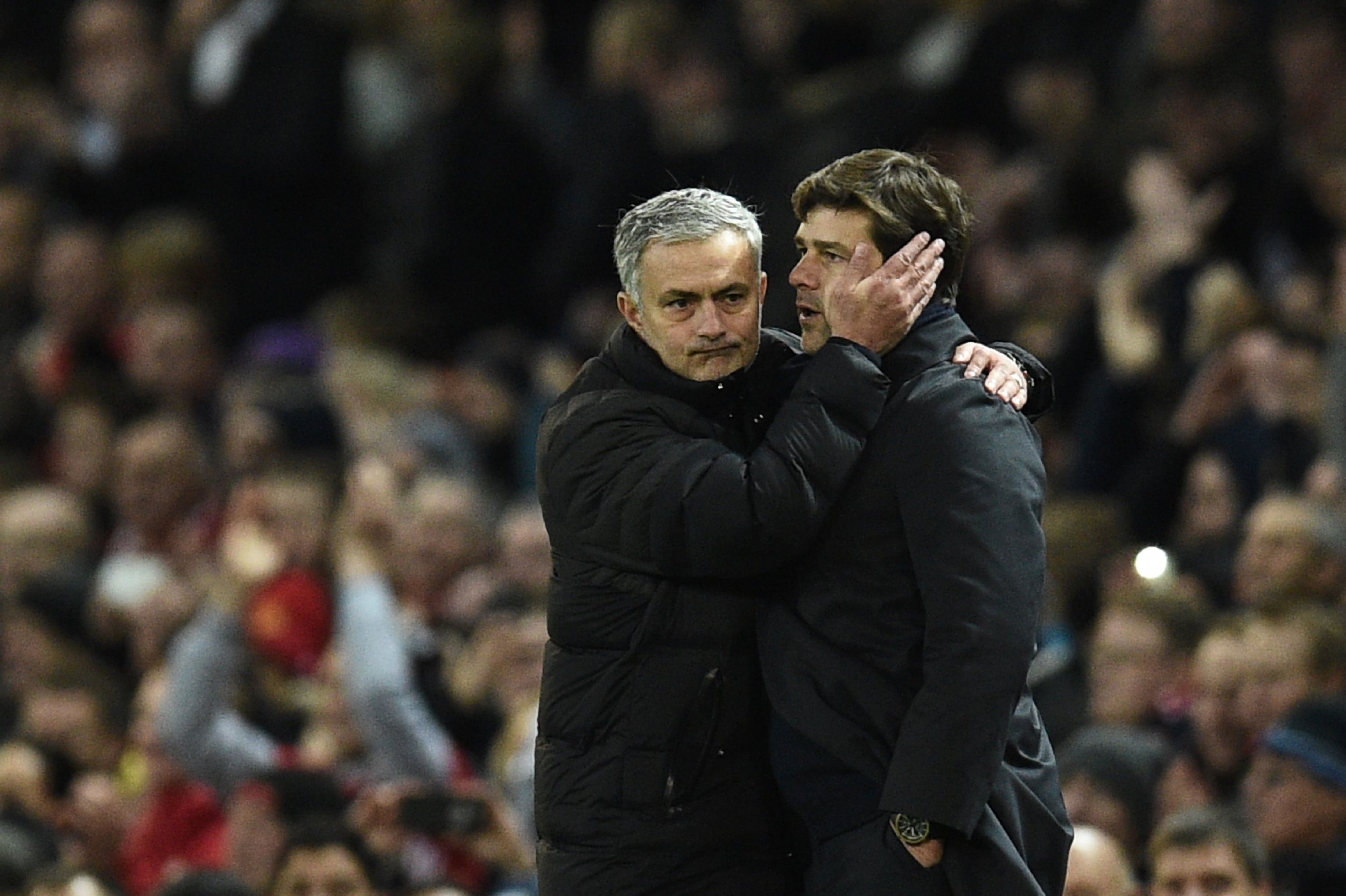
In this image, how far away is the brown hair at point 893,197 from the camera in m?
3.92

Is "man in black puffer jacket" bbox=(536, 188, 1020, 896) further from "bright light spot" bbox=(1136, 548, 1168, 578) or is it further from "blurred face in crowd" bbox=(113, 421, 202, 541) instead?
"blurred face in crowd" bbox=(113, 421, 202, 541)

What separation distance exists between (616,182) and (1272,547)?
356cm

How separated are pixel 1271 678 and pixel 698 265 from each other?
2767 mm

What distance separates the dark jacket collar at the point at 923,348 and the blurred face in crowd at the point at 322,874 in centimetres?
271

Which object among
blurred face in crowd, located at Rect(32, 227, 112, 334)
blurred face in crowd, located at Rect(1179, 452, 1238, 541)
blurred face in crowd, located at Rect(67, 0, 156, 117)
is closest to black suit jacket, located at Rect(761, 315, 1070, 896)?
blurred face in crowd, located at Rect(1179, 452, 1238, 541)

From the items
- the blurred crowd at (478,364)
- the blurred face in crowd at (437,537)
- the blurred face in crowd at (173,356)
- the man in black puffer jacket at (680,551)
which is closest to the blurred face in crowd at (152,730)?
the blurred crowd at (478,364)

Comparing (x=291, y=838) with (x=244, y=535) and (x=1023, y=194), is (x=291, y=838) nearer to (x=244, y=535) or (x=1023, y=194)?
(x=244, y=535)

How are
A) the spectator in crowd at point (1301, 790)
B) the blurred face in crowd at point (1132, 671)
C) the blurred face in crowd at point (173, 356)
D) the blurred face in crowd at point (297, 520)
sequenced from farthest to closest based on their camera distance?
the blurred face in crowd at point (173, 356)
the blurred face in crowd at point (297, 520)
the blurred face in crowd at point (1132, 671)
the spectator in crowd at point (1301, 790)

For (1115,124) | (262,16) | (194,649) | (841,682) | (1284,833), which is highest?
(262,16)

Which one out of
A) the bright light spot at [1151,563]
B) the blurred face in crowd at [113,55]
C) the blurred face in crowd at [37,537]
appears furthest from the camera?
the blurred face in crowd at [113,55]

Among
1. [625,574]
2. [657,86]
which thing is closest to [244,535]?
[657,86]

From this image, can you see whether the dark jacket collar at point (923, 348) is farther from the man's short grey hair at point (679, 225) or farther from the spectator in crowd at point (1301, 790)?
the spectator in crowd at point (1301, 790)

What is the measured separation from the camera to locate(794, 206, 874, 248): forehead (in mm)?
3926

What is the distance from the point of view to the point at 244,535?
8070 mm
